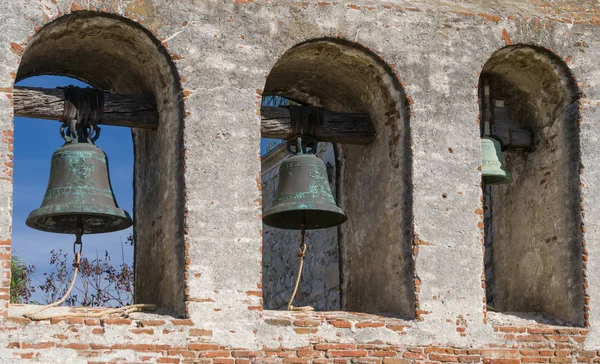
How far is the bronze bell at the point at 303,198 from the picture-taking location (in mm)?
8766

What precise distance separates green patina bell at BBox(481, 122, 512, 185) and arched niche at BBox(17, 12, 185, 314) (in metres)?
2.39

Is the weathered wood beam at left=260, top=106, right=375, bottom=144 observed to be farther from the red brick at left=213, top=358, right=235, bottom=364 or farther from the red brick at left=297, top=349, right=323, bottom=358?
the red brick at left=213, top=358, right=235, bottom=364

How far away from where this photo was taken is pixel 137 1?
8570 mm

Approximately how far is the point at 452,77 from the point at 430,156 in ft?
2.14

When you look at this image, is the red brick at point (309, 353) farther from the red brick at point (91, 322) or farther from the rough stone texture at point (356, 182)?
the red brick at point (91, 322)

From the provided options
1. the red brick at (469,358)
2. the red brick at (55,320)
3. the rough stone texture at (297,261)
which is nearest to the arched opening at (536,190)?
the red brick at (469,358)

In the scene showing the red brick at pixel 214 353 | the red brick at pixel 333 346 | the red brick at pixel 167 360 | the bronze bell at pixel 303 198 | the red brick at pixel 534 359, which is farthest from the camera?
the red brick at pixel 534 359

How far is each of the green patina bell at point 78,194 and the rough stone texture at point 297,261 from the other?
10.8 ft

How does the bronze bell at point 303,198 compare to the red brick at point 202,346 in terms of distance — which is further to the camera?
the bronze bell at point 303,198

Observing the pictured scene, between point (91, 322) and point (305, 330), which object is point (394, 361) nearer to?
point (305, 330)

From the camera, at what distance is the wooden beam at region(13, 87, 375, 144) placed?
862 cm

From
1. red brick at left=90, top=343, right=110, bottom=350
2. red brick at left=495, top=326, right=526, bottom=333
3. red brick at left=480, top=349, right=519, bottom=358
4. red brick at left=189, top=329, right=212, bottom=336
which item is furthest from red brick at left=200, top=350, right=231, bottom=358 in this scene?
red brick at left=495, top=326, right=526, bottom=333

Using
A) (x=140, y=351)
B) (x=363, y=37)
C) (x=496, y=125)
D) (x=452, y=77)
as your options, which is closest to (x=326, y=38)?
(x=363, y=37)

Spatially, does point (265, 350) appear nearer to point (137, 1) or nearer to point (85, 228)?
point (85, 228)
